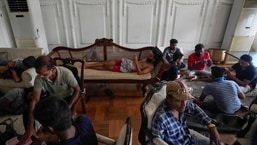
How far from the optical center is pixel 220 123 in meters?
1.97

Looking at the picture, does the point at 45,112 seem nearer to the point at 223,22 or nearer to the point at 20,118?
the point at 20,118

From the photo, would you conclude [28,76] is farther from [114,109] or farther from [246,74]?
[246,74]

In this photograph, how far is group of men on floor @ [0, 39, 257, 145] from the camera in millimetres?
888

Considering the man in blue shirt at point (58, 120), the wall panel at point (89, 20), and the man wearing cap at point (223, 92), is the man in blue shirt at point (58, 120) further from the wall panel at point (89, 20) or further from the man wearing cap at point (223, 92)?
the wall panel at point (89, 20)

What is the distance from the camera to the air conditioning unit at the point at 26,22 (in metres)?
3.10

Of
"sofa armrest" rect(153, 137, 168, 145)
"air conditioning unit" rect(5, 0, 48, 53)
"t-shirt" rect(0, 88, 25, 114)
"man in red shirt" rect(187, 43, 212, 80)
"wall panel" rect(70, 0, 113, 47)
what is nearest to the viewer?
"sofa armrest" rect(153, 137, 168, 145)

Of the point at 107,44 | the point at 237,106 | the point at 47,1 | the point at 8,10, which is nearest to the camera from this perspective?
the point at 237,106

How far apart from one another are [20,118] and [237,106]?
2.32 meters

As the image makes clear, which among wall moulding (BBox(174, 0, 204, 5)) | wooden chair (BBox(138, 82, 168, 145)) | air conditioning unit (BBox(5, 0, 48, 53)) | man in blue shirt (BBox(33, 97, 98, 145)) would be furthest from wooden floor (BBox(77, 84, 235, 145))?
wall moulding (BBox(174, 0, 204, 5))

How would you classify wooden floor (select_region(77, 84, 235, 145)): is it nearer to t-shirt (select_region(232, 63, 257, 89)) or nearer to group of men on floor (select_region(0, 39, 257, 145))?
group of men on floor (select_region(0, 39, 257, 145))

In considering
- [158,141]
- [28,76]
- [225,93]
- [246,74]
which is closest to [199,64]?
[246,74]

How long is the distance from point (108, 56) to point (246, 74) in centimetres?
195

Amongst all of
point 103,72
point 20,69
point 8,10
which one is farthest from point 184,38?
point 8,10

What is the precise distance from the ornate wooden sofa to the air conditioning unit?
809 millimetres
